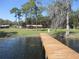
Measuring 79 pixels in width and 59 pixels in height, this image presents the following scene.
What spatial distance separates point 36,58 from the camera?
57.2ft

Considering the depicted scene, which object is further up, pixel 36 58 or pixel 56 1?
pixel 56 1

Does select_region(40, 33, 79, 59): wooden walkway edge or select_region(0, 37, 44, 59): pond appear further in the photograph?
select_region(0, 37, 44, 59): pond

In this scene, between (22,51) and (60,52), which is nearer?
(60,52)

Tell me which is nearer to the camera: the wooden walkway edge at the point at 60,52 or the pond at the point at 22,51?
the wooden walkway edge at the point at 60,52

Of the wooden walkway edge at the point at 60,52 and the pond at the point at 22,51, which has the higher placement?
the wooden walkway edge at the point at 60,52

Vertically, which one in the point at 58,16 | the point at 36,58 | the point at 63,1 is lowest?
the point at 36,58

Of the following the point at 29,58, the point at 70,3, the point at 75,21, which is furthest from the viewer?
the point at 75,21

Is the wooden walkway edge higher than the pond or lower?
higher

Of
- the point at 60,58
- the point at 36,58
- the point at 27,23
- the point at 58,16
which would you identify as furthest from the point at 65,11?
the point at 27,23

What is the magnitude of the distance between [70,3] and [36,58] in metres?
26.3

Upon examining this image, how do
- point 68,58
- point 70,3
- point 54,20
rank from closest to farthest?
point 68,58 → point 70,3 → point 54,20

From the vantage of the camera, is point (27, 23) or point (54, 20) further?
point (27, 23)

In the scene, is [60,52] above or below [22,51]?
above

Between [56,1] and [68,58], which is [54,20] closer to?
[56,1]
